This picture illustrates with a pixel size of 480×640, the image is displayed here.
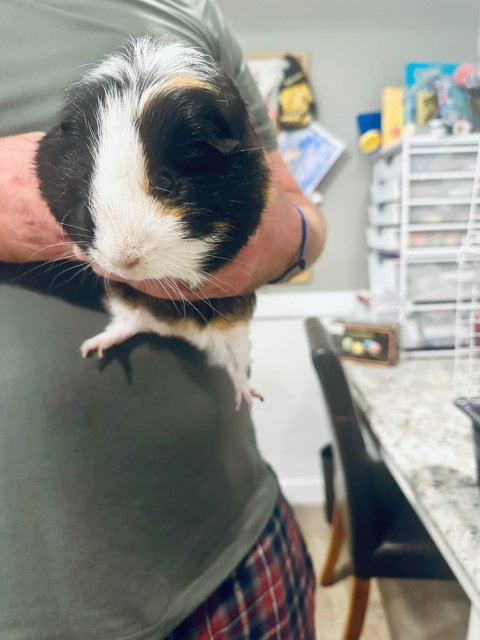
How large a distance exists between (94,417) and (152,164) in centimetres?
25

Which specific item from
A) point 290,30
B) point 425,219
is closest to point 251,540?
point 425,219

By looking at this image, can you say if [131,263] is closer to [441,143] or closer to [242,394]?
[242,394]

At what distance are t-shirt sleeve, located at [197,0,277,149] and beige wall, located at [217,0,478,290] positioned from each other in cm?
107

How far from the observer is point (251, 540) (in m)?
0.55

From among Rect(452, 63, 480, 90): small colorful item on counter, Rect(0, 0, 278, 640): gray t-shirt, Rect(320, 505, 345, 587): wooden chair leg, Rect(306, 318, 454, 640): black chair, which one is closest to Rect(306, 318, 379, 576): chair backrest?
Rect(306, 318, 454, 640): black chair

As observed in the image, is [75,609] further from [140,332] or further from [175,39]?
[175,39]

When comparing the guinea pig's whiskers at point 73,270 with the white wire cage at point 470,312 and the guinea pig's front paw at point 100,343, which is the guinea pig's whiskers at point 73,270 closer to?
the guinea pig's front paw at point 100,343

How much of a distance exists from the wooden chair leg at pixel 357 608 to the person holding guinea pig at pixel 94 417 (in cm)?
78

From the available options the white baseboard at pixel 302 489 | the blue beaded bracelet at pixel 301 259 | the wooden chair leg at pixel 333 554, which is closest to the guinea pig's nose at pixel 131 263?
the blue beaded bracelet at pixel 301 259

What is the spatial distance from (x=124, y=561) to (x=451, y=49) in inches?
66.7

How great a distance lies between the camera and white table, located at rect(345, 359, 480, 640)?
0.62 meters

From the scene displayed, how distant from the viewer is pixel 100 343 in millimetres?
452

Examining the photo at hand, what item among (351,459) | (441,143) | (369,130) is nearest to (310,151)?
(369,130)

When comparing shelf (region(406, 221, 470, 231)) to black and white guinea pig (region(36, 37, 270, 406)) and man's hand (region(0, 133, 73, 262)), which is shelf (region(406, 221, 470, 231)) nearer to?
black and white guinea pig (region(36, 37, 270, 406))
